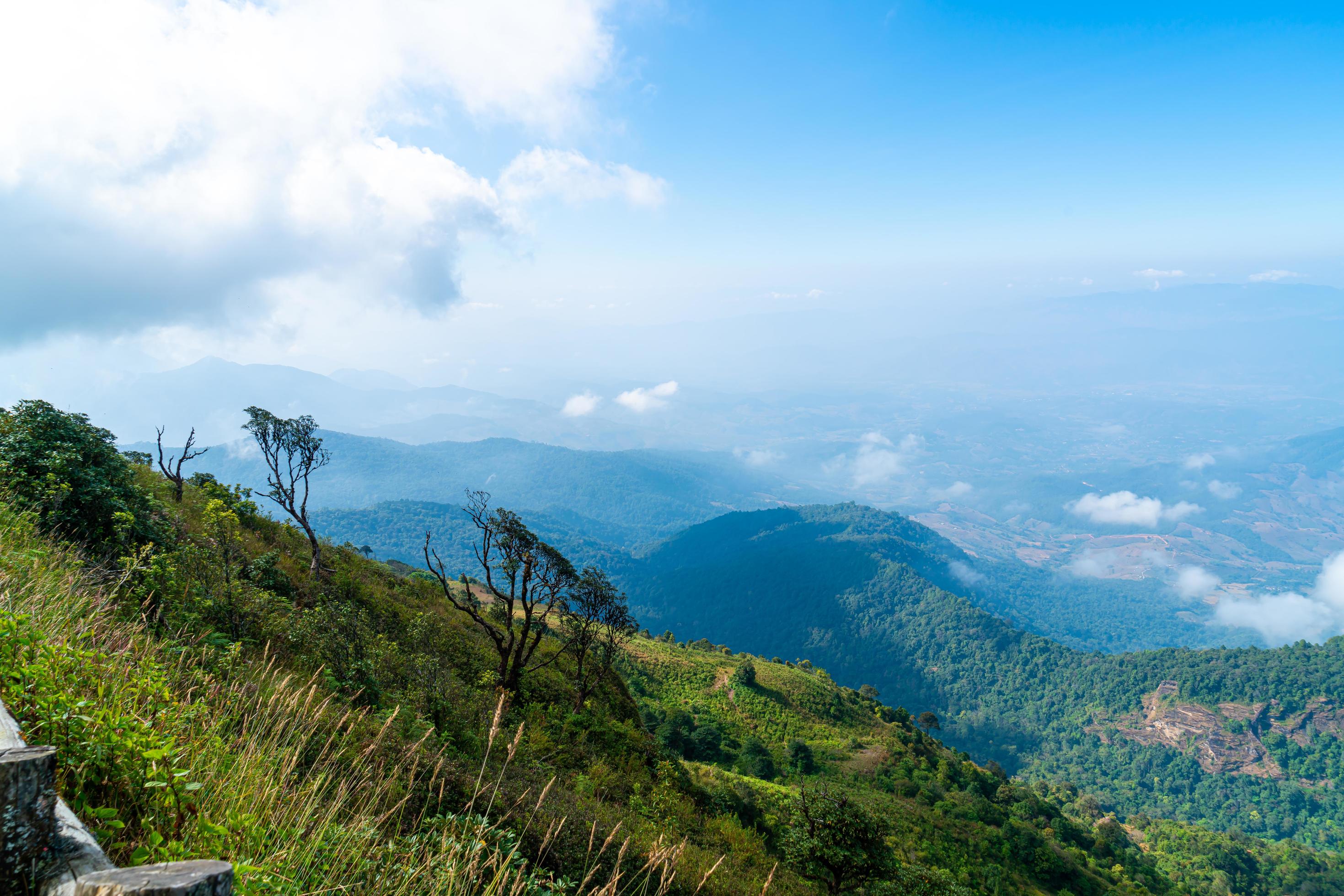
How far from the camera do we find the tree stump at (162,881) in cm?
138

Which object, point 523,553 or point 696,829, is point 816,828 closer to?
point 696,829

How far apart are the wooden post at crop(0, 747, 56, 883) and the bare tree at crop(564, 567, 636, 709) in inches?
621

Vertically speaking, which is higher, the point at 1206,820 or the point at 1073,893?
the point at 1073,893

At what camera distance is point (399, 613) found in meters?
17.0

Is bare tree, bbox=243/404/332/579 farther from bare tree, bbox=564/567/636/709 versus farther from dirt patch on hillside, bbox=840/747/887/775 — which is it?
dirt patch on hillside, bbox=840/747/887/775

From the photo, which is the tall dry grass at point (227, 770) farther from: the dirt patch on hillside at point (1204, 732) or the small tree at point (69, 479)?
the dirt patch on hillside at point (1204, 732)

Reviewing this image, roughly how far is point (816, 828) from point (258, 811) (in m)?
14.9

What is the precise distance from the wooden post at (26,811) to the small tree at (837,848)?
52.4 ft

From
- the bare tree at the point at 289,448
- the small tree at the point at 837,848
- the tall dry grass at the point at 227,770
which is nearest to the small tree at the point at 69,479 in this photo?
the tall dry grass at the point at 227,770

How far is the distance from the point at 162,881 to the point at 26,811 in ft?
1.75

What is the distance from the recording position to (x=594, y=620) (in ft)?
59.9

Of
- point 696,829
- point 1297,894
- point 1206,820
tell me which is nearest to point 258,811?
point 696,829

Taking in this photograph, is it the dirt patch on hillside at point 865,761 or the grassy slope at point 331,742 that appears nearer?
the grassy slope at point 331,742

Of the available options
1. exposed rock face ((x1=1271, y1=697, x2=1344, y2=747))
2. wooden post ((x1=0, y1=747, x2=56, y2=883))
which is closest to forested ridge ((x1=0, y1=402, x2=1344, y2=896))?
wooden post ((x1=0, y1=747, x2=56, y2=883))
